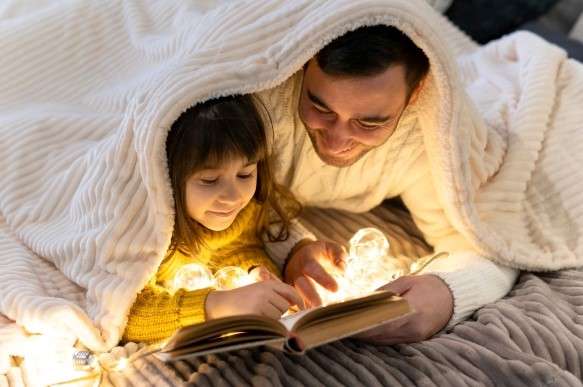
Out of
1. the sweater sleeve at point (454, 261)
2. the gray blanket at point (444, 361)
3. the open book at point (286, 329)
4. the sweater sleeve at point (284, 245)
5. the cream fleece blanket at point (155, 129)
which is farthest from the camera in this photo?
the sweater sleeve at point (284, 245)

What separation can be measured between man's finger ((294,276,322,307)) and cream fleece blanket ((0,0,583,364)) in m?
0.27

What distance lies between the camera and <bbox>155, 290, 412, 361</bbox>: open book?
97cm

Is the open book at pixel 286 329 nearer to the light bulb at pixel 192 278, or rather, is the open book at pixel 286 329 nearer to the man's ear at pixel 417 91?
the light bulb at pixel 192 278

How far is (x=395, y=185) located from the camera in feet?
5.20

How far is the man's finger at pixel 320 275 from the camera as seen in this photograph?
1377 mm

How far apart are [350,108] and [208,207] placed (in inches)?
12.1

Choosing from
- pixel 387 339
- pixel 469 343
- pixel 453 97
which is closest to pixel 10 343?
pixel 387 339

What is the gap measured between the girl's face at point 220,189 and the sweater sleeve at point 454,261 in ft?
1.37

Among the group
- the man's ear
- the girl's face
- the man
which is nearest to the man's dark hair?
the man

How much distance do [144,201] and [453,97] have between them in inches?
23.8

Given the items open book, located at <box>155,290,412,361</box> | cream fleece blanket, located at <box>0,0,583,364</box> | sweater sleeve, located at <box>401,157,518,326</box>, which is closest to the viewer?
open book, located at <box>155,290,412,361</box>

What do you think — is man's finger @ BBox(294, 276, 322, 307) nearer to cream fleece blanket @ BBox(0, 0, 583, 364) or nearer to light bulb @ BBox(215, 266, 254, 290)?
light bulb @ BBox(215, 266, 254, 290)

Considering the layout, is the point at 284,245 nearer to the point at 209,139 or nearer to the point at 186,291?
the point at 186,291

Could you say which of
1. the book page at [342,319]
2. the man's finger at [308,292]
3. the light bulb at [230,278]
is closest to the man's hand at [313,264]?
the man's finger at [308,292]
